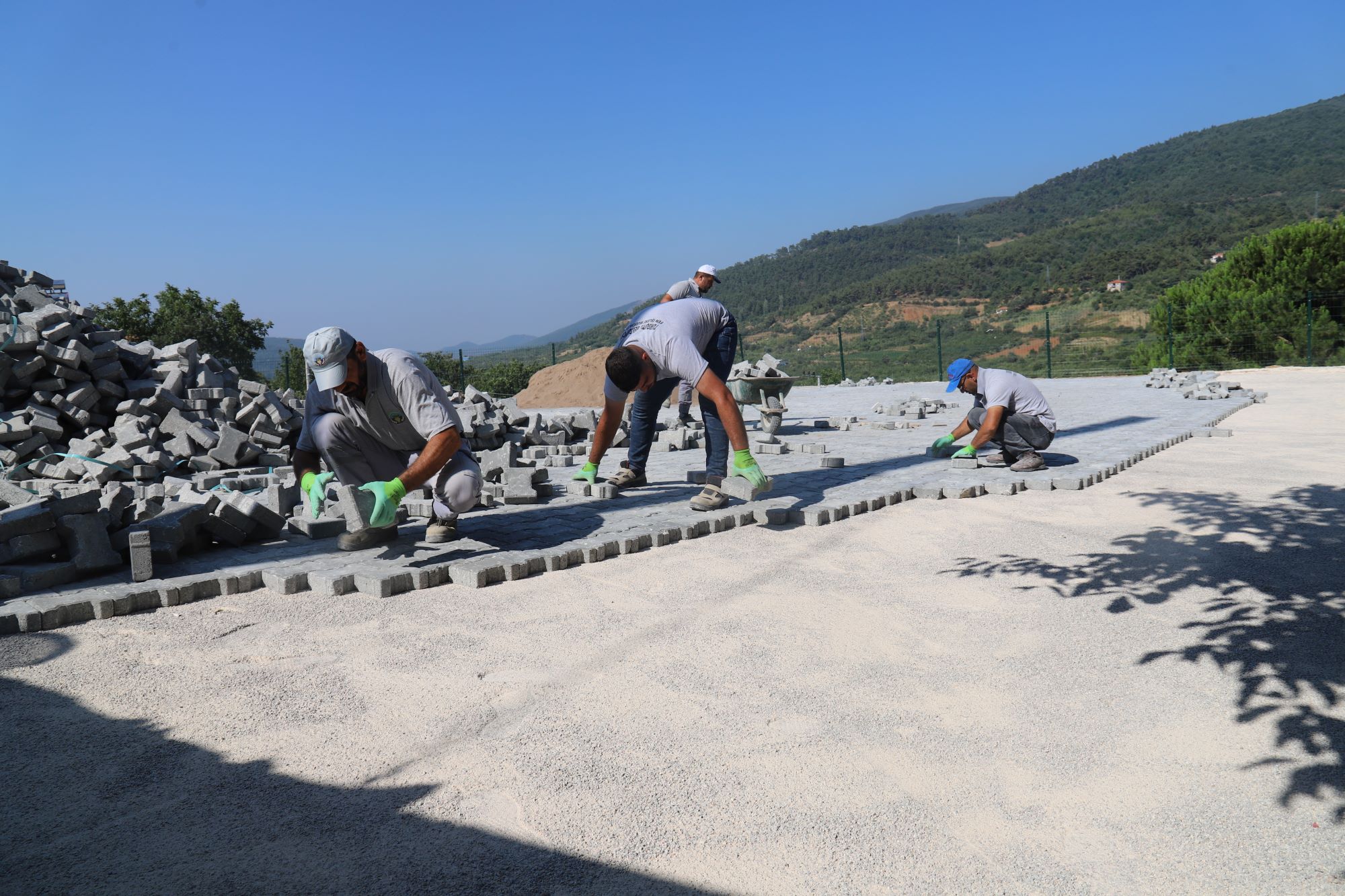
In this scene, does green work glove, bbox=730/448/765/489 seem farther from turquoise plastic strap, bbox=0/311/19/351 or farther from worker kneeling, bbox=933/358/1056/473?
turquoise plastic strap, bbox=0/311/19/351

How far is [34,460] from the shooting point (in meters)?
8.47

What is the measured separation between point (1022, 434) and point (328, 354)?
5913 millimetres

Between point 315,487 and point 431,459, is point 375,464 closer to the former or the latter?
point 315,487

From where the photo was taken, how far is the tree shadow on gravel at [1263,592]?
8.73 ft

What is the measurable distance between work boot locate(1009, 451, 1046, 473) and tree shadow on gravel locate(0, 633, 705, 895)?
20.7 feet

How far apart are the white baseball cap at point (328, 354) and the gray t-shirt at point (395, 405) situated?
0.22 m

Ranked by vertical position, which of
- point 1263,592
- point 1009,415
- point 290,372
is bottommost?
point 1263,592

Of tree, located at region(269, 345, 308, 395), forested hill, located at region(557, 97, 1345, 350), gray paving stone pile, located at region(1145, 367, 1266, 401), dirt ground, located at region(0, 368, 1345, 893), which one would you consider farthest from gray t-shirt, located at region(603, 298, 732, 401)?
forested hill, located at region(557, 97, 1345, 350)

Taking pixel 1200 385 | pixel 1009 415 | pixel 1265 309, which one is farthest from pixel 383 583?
pixel 1265 309

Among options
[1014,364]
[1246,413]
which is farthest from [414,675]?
[1014,364]

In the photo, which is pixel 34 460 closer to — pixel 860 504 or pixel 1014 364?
pixel 860 504

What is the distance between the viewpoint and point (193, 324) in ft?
81.5

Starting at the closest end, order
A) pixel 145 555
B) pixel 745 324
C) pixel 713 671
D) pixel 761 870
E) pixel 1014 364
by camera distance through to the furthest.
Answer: pixel 761 870, pixel 713 671, pixel 145 555, pixel 1014 364, pixel 745 324

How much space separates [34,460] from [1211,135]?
91.7 meters
